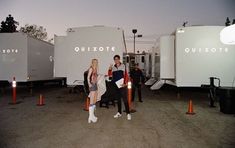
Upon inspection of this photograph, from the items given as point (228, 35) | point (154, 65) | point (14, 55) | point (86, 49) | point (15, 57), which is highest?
point (228, 35)

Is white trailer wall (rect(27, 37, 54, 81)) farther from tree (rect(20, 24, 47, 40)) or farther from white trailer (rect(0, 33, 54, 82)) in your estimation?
→ tree (rect(20, 24, 47, 40))

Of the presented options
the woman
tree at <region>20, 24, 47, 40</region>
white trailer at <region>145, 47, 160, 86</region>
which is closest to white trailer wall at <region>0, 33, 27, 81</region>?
white trailer at <region>145, 47, 160, 86</region>

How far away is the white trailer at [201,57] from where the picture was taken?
38.6 ft

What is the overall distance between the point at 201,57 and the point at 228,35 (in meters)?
1.67

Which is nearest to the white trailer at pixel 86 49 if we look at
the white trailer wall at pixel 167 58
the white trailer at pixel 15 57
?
the white trailer wall at pixel 167 58

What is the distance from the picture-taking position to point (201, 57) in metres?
11.9

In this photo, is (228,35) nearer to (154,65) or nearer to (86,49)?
(86,49)

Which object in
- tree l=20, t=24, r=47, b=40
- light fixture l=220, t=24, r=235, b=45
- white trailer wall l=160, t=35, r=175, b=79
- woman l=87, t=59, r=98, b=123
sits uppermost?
tree l=20, t=24, r=47, b=40

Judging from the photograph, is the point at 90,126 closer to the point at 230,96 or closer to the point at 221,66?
the point at 230,96

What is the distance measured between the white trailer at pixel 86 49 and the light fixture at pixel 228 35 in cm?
469

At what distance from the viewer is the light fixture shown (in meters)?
10.3

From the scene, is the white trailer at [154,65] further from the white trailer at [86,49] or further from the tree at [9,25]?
the tree at [9,25]

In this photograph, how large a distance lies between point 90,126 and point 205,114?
171 inches

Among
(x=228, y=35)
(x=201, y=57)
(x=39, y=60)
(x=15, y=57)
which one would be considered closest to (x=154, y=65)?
(x=201, y=57)
